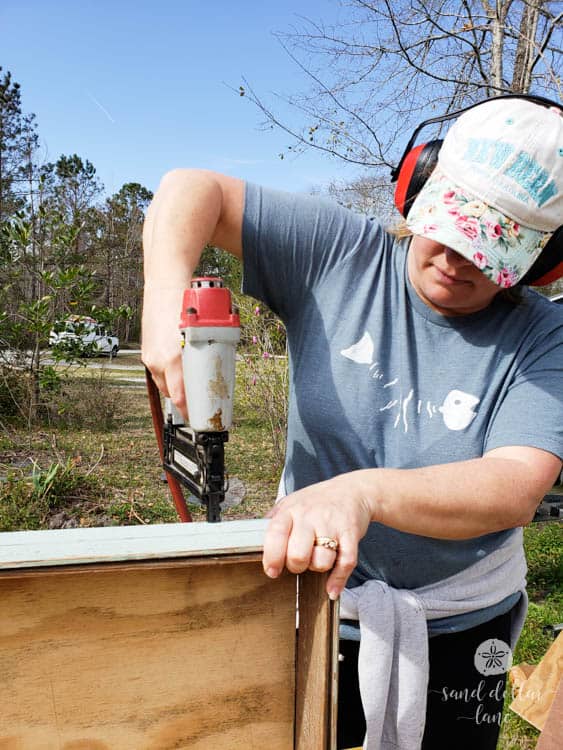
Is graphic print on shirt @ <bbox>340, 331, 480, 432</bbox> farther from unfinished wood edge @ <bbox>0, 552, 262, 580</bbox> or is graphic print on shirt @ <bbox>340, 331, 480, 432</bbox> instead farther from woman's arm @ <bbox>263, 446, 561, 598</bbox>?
unfinished wood edge @ <bbox>0, 552, 262, 580</bbox>

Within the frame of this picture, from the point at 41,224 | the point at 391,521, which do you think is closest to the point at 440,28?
the point at 41,224

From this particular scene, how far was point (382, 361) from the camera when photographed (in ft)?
4.37

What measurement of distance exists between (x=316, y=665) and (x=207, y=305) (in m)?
0.58

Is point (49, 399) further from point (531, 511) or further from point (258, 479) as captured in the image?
point (531, 511)

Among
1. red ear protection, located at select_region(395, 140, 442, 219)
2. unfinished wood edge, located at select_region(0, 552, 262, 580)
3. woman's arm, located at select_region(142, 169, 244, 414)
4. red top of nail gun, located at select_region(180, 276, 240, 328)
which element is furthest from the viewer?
red ear protection, located at select_region(395, 140, 442, 219)

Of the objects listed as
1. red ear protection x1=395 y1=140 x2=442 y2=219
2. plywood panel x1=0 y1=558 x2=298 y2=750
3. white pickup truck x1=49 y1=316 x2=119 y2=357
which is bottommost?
white pickup truck x1=49 y1=316 x2=119 y2=357

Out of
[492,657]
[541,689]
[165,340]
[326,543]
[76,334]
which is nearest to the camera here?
[326,543]

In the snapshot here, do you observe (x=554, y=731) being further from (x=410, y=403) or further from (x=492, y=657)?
(x=410, y=403)

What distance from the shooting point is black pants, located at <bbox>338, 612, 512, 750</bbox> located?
4.63ft

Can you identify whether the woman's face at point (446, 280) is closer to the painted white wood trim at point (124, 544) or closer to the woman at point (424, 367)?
the woman at point (424, 367)

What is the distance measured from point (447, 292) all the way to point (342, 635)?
0.77 metres

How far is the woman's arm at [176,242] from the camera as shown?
Answer: 3.70ft

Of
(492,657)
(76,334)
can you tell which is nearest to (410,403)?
(492,657)

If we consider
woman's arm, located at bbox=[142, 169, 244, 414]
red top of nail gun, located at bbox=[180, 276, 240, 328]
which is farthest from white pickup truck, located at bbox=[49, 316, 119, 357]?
red top of nail gun, located at bbox=[180, 276, 240, 328]
